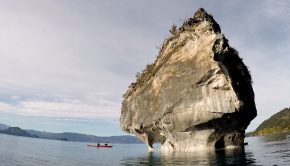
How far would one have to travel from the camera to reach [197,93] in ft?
166

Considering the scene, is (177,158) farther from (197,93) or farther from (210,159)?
(197,93)

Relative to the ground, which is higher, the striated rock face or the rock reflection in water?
the striated rock face

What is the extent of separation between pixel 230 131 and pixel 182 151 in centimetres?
919

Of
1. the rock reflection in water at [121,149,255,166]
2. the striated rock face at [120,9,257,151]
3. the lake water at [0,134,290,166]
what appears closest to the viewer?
the rock reflection in water at [121,149,255,166]

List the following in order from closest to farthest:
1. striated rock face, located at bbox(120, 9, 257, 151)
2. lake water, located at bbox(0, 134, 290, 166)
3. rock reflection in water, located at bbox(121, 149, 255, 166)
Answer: rock reflection in water, located at bbox(121, 149, 255, 166)
lake water, located at bbox(0, 134, 290, 166)
striated rock face, located at bbox(120, 9, 257, 151)

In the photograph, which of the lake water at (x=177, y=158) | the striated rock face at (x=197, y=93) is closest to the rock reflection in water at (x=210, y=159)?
the lake water at (x=177, y=158)

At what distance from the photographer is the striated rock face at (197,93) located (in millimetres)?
47750

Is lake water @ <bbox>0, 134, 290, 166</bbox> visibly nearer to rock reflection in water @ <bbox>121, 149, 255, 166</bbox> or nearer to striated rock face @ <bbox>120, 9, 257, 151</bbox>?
rock reflection in water @ <bbox>121, 149, 255, 166</bbox>

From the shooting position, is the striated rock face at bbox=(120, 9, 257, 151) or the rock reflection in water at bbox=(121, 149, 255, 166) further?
the striated rock face at bbox=(120, 9, 257, 151)

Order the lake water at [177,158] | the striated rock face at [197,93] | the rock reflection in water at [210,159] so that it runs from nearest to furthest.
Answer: the rock reflection in water at [210,159] < the lake water at [177,158] < the striated rock face at [197,93]

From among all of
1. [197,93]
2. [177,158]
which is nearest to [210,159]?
[177,158]

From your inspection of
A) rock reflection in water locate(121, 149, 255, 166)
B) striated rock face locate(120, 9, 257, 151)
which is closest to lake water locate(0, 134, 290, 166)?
rock reflection in water locate(121, 149, 255, 166)

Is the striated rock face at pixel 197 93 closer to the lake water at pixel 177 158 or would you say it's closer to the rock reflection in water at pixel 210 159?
the lake water at pixel 177 158

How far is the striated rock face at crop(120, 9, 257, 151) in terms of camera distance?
47750 mm
